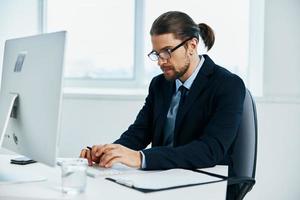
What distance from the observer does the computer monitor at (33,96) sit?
1107 millimetres

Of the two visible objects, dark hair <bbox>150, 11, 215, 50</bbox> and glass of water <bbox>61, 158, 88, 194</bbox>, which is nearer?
glass of water <bbox>61, 158, 88, 194</bbox>

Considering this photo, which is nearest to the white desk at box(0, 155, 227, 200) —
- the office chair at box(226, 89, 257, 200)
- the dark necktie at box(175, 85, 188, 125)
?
the office chair at box(226, 89, 257, 200)

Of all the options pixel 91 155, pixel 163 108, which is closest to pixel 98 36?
pixel 163 108

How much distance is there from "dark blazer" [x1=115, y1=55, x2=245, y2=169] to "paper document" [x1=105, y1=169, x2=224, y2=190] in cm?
6

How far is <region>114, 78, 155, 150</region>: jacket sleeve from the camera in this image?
5.86 feet

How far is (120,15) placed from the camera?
2934 millimetres

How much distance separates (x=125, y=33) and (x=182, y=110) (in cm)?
143

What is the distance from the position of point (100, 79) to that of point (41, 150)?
6.10 ft

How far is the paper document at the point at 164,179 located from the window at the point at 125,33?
1.59 metres

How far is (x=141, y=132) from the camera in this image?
183cm

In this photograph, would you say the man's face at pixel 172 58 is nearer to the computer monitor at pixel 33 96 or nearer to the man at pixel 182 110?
the man at pixel 182 110

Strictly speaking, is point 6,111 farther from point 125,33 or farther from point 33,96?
point 125,33

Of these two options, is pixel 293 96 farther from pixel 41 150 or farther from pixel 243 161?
pixel 41 150

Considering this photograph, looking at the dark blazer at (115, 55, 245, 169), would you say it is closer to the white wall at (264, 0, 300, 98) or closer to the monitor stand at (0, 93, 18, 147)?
the monitor stand at (0, 93, 18, 147)
